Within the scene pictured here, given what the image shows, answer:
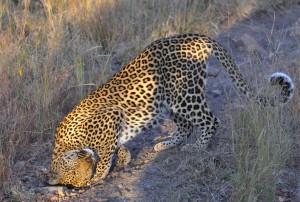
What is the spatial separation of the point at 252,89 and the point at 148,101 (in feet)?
3.71

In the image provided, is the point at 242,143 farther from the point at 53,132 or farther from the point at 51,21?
the point at 51,21

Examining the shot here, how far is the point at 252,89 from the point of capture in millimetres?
6207

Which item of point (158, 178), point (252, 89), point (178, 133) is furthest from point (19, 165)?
point (252, 89)

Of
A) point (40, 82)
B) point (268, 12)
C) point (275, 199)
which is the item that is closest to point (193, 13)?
point (268, 12)

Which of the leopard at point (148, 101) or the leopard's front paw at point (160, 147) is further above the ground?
the leopard at point (148, 101)

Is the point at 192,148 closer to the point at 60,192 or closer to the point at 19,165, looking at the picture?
the point at 60,192

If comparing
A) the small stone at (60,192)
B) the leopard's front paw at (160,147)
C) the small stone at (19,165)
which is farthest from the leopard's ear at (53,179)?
the leopard's front paw at (160,147)

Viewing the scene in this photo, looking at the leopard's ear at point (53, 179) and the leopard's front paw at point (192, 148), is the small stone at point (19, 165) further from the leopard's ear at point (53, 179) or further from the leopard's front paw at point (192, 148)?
the leopard's front paw at point (192, 148)

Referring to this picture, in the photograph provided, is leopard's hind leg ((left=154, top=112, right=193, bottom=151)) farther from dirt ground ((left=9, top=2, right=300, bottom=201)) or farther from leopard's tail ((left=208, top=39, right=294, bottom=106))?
leopard's tail ((left=208, top=39, right=294, bottom=106))

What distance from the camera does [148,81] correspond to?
599 cm

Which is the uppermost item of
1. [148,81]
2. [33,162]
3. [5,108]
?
[148,81]

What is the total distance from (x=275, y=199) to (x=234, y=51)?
4.66 meters

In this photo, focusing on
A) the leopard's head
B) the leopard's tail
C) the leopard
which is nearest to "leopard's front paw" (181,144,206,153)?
the leopard

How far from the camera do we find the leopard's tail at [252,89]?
229 inches
